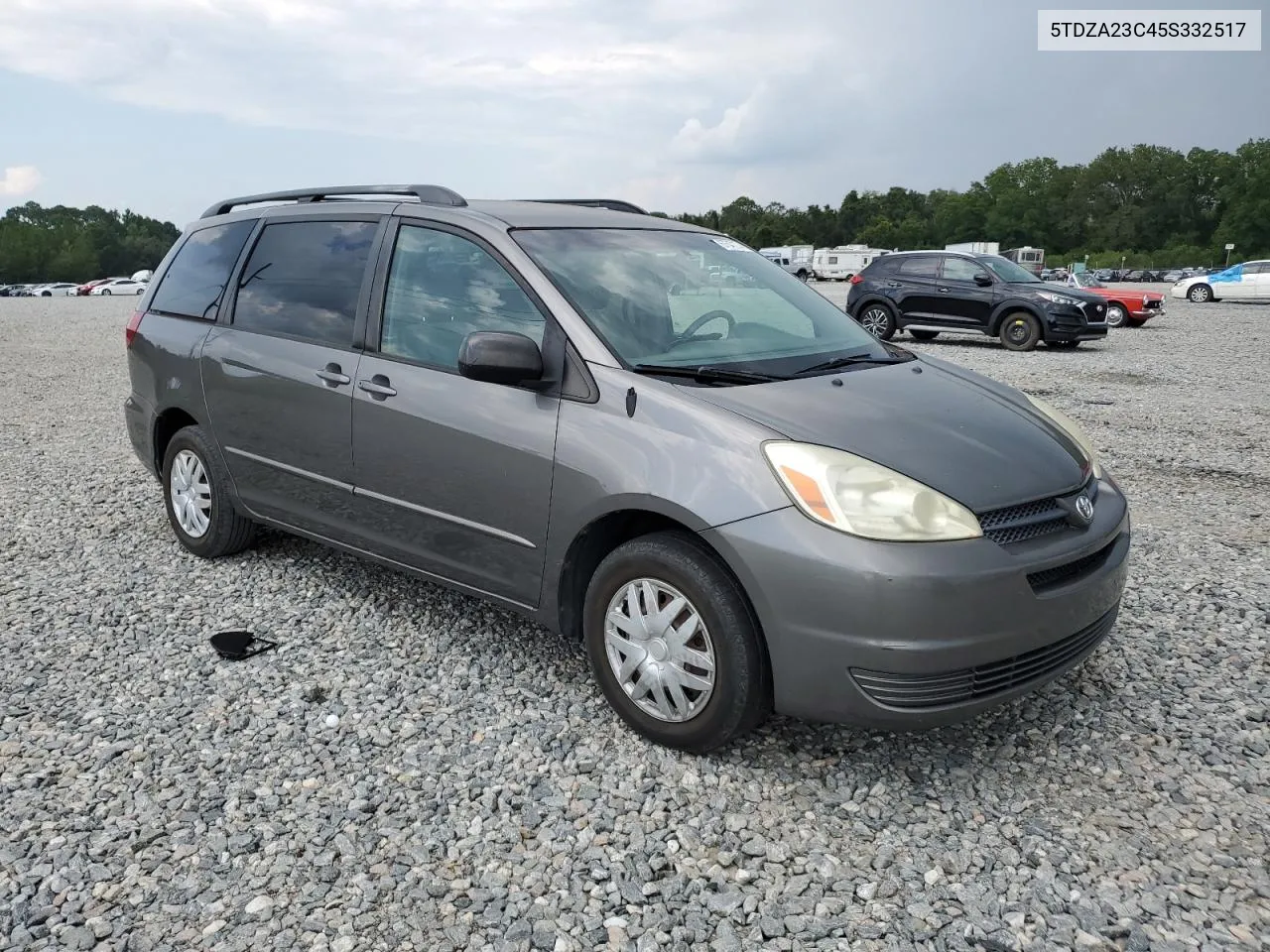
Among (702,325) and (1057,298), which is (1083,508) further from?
(1057,298)

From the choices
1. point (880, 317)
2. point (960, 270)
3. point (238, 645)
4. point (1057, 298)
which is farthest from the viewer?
point (880, 317)

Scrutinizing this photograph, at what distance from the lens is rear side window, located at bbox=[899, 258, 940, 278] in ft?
58.1

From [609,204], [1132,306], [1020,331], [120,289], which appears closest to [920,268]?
[1020,331]

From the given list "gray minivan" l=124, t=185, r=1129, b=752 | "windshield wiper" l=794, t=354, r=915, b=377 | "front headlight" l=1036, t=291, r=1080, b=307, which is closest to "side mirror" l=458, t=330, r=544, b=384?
"gray minivan" l=124, t=185, r=1129, b=752

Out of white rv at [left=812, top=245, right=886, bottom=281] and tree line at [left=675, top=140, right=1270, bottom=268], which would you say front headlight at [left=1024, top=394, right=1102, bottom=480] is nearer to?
white rv at [left=812, top=245, right=886, bottom=281]

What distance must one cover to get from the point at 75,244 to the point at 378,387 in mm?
122277

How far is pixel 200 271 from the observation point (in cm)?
527

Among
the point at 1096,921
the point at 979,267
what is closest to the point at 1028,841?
the point at 1096,921

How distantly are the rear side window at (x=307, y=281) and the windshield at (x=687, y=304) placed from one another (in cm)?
88

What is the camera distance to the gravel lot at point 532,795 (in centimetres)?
256

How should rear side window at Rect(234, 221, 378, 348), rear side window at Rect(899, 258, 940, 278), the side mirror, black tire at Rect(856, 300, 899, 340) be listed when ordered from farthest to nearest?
black tire at Rect(856, 300, 899, 340)
rear side window at Rect(899, 258, 940, 278)
rear side window at Rect(234, 221, 378, 348)
the side mirror

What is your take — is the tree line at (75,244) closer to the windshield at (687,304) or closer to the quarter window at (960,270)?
the quarter window at (960,270)

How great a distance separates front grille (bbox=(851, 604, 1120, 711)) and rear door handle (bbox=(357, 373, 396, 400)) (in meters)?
2.14

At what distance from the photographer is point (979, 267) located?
56.9 feet
